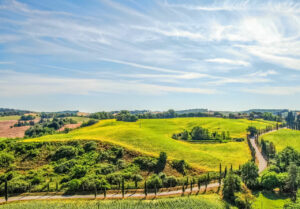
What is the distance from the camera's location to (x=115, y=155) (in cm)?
6825

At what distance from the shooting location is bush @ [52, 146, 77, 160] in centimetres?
6632

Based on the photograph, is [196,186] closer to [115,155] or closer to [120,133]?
[115,155]

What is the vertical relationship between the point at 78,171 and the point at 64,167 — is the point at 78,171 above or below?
below

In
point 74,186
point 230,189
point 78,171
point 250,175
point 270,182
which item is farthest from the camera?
point 250,175

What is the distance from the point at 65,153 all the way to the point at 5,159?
17.7 metres

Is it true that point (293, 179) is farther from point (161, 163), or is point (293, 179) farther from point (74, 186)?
point (74, 186)

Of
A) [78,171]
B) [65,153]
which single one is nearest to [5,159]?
[65,153]

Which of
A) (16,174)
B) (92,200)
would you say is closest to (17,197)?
(16,174)

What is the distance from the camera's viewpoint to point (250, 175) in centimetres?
5688

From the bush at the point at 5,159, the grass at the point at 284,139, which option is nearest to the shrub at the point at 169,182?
the bush at the point at 5,159

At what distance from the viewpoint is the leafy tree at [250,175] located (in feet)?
184

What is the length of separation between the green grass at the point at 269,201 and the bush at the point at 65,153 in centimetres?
5751

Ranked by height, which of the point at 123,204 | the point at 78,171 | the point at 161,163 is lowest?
the point at 123,204

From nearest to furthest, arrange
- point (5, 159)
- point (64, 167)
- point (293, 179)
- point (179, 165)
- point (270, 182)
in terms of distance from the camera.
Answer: point (293, 179) < point (270, 182) < point (64, 167) < point (5, 159) < point (179, 165)
